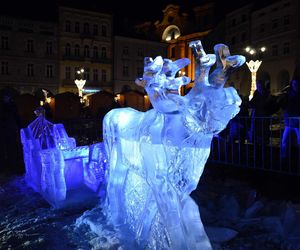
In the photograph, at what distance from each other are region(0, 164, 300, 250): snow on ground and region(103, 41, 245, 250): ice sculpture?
29.2 inches

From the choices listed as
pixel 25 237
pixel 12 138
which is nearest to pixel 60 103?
pixel 12 138

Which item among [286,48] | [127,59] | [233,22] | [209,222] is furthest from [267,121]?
[127,59]

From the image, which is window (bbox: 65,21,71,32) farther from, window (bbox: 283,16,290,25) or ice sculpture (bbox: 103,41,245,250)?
ice sculpture (bbox: 103,41,245,250)

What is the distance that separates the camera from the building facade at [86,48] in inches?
1526

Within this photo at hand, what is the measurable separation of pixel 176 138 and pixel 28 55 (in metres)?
38.0

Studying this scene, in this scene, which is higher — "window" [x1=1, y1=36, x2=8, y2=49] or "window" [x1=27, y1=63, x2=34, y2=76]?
"window" [x1=1, y1=36, x2=8, y2=49]

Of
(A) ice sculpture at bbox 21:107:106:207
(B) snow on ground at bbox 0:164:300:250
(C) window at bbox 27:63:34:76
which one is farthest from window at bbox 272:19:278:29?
(A) ice sculpture at bbox 21:107:106:207

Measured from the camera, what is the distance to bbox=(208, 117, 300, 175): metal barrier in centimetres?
618

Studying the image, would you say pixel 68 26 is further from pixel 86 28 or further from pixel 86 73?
pixel 86 73

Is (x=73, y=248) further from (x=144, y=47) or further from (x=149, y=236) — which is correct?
(x=144, y=47)

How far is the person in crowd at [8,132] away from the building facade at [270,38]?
76.8ft

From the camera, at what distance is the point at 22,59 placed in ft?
122

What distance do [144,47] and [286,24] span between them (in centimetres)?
1772

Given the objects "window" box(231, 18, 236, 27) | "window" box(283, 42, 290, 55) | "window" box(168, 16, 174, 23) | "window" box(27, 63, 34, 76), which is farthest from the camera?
"window" box(168, 16, 174, 23)
